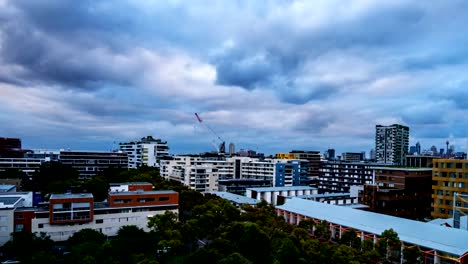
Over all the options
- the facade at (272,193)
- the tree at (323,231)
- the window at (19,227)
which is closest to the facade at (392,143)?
the facade at (272,193)

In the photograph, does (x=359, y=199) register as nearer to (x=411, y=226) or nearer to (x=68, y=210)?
(x=411, y=226)

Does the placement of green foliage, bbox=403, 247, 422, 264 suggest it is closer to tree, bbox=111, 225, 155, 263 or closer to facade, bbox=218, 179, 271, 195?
tree, bbox=111, 225, 155, 263

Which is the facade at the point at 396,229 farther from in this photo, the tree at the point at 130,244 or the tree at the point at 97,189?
the tree at the point at 97,189

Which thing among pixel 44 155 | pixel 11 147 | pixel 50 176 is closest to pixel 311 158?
pixel 50 176

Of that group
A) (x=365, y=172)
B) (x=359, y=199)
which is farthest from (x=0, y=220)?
(x=365, y=172)

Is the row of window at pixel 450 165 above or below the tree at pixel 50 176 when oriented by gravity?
above

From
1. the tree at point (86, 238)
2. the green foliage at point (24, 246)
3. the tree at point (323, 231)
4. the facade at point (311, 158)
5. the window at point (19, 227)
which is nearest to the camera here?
the green foliage at point (24, 246)

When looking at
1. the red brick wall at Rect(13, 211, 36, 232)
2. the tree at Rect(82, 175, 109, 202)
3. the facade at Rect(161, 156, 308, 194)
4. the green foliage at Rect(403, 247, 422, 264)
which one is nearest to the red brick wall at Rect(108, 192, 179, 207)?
the red brick wall at Rect(13, 211, 36, 232)
